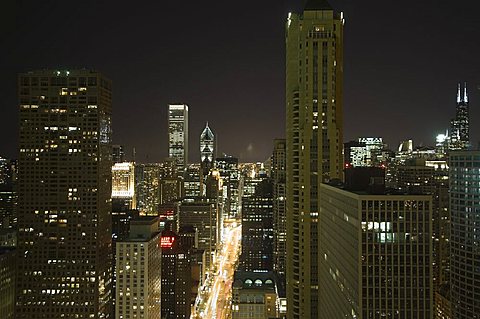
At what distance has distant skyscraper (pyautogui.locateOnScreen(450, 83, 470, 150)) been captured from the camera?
6506 cm

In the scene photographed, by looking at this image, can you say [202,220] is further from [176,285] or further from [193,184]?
[176,285]

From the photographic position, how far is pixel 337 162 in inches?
1933

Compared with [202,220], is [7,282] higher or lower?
higher

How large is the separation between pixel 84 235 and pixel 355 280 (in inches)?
1927

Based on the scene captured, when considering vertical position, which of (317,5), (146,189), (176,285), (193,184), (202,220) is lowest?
(176,285)

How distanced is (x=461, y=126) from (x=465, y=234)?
33741 mm

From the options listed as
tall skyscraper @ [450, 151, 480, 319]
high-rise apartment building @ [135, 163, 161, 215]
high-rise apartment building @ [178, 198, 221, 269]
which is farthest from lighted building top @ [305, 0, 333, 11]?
high-rise apartment building @ [135, 163, 161, 215]

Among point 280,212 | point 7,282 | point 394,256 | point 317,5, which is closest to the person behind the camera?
point 394,256

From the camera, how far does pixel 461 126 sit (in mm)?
78938

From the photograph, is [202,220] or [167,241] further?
[202,220]

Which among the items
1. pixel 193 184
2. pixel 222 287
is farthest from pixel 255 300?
pixel 193 184

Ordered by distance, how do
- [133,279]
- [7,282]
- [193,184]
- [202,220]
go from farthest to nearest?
[193,184], [202,220], [133,279], [7,282]

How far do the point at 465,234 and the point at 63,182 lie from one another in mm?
50582

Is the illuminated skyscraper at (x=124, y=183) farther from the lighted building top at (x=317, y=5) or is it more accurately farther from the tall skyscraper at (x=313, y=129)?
the lighted building top at (x=317, y=5)
